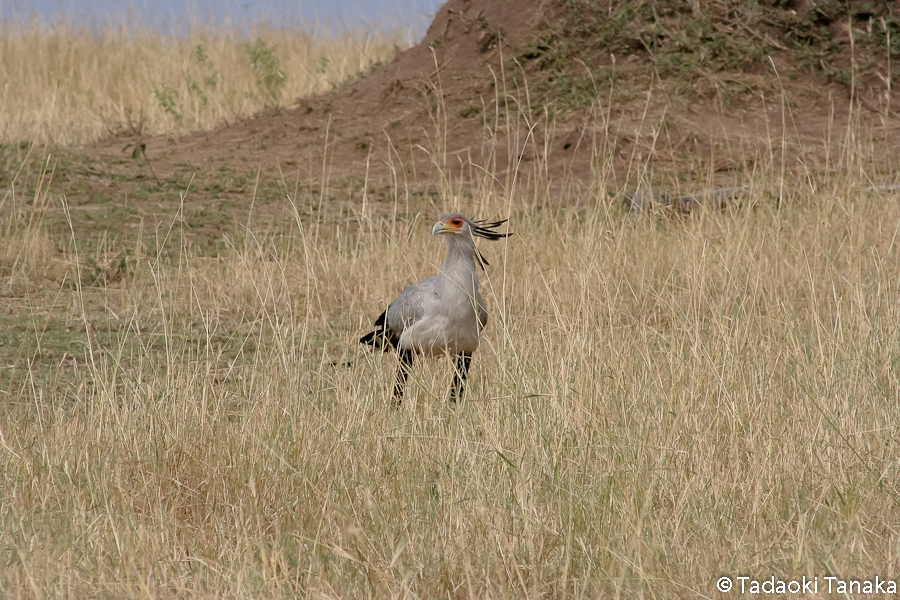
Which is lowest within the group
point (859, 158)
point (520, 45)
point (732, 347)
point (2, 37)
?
point (732, 347)

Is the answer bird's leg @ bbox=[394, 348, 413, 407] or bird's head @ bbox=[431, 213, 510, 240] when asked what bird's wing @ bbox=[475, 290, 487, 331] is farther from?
bird's leg @ bbox=[394, 348, 413, 407]

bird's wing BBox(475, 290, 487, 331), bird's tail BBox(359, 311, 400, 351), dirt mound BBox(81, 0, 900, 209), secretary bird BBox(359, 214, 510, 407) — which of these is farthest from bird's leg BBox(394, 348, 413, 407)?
dirt mound BBox(81, 0, 900, 209)

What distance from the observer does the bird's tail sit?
4645mm

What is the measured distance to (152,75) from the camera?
1355cm

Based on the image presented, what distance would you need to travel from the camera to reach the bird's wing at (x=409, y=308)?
438 centimetres

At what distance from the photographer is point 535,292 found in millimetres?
5668

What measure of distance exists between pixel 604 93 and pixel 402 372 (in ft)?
18.4

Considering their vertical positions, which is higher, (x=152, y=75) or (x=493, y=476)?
(x=152, y=75)

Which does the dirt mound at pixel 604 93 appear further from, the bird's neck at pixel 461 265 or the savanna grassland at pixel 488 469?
the bird's neck at pixel 461 265

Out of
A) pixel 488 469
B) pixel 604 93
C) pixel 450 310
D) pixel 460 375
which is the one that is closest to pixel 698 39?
pixel 604 93

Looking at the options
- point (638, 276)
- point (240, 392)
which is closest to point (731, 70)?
point (638, 276)

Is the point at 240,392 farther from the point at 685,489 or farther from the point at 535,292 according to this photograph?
the point at 535,292

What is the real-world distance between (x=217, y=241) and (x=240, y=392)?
137 inches

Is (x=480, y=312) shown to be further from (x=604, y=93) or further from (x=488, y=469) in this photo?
(x=604, y=93)
